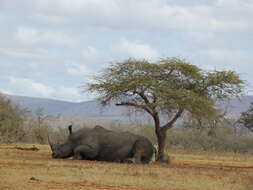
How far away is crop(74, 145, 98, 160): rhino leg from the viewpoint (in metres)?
28.1

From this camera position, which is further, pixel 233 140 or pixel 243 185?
pixel 233 140

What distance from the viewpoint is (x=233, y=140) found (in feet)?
192

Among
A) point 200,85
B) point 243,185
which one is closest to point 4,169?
point 243,185

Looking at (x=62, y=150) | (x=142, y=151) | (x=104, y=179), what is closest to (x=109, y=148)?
(x=142, y=151)

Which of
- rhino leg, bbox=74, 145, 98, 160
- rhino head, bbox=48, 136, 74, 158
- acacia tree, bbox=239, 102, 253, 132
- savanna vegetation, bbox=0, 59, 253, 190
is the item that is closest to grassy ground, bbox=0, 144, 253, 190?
savanna vegetation, bbox=0, 59, 253, 190

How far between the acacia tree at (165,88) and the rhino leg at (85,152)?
2885 millimetres

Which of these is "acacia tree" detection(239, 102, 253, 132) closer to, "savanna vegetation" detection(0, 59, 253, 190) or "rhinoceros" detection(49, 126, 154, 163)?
"savanna vegetation" detection(0, 59, 253, 190)

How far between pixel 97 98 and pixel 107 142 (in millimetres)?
2886

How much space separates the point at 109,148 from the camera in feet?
92.7

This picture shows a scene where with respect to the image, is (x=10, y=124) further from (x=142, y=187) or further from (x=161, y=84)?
(x=142, y=187)

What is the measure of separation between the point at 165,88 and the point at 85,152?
4.44m

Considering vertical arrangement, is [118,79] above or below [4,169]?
above

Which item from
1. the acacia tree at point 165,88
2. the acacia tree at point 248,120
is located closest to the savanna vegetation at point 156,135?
the acacia tree at point 165,88

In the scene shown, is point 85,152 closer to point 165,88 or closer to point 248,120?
point 165,88
